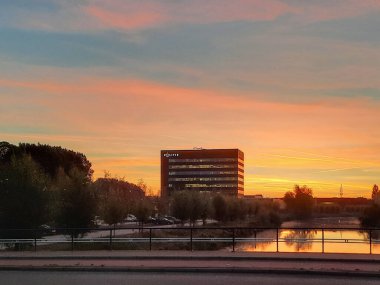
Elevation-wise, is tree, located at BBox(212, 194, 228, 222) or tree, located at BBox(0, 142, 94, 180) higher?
tree, located at BBox(0, 142, 94, 180)

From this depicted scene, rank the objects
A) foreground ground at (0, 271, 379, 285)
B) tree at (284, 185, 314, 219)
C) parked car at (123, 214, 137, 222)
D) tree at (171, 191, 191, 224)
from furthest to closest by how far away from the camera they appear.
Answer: tree at (284, 185, 314, 219), parked car at (123, 214, 137, 222), tree at (171, 191, 191, 224), foreground ground at (0, 271, 379, 285)

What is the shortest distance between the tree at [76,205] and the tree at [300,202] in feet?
344

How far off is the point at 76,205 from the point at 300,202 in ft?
367

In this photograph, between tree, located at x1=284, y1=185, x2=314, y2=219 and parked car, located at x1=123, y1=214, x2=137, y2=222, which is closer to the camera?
parked car, located at x1=123, y1=214, x2=137, y2=222

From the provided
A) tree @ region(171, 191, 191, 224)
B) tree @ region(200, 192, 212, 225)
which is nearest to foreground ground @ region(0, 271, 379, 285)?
tree @ region(171, 191, 191, 224)

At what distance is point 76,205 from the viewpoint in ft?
134

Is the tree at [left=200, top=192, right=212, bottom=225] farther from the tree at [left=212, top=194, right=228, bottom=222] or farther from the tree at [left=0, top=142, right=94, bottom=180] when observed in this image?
the tree at [left=0, top=142, right=94, bottom=180]

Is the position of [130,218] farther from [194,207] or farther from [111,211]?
[111,211]

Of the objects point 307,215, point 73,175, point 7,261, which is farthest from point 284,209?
point 7,261

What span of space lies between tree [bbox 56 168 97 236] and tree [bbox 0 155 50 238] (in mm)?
3564

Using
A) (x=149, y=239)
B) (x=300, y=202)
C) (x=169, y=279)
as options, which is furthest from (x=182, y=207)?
(x=300, y=202)

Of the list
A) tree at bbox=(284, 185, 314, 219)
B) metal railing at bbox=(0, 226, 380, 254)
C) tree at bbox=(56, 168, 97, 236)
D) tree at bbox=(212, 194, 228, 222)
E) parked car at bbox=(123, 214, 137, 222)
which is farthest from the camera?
tree at bbox=(284, 185, 314, 219)

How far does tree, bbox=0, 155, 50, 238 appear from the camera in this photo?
1396 inches

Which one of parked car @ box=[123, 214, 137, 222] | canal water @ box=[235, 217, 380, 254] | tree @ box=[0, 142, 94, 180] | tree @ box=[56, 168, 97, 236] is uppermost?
tree @ box=[0, 142, 94, 180]
